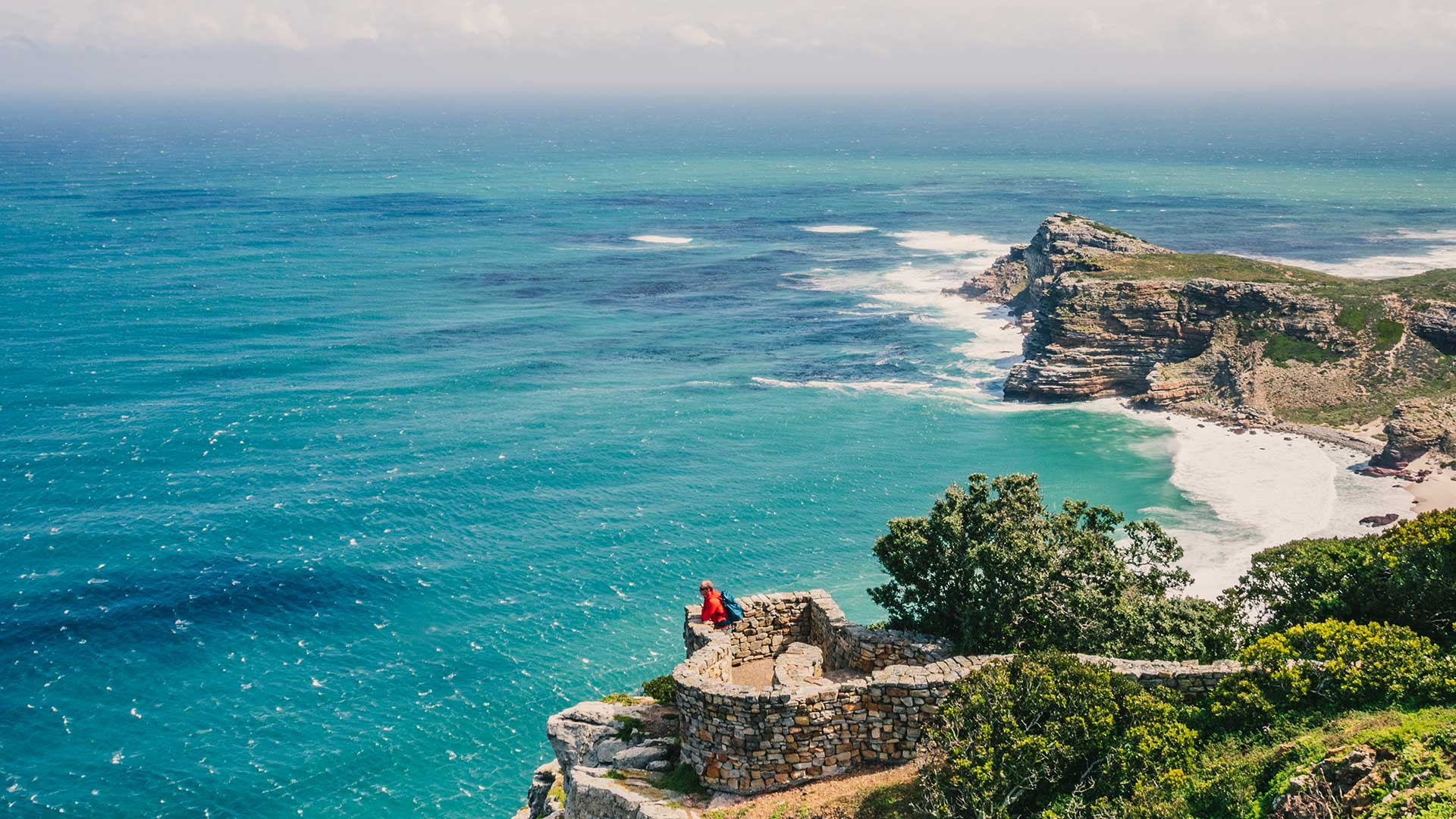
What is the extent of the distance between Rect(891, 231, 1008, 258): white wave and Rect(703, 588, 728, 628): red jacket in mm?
144529

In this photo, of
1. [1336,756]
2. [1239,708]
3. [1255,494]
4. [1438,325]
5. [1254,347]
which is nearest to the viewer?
[1336,756]

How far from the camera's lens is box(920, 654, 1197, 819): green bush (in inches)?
822

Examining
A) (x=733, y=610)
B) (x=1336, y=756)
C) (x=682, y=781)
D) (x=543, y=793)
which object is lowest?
(x=543, y=793)

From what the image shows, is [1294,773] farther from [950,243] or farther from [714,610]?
[950,243]

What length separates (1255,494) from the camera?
3073 inches

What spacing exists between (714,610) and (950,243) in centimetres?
16207

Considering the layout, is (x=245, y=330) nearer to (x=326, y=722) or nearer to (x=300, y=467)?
(x=300, y=467)

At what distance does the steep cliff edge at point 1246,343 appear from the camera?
309ft

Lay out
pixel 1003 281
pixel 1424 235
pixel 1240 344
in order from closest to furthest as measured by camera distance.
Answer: pixel 1240 344 → pixel 1003 281 → pixel 1424 235

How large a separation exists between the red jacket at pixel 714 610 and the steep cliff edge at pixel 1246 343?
77.9 meters

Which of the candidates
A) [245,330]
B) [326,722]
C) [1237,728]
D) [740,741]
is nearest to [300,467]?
[326,722]

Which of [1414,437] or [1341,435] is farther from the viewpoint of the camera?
[1341,435]

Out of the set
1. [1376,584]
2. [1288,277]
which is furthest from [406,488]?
[1288,277]

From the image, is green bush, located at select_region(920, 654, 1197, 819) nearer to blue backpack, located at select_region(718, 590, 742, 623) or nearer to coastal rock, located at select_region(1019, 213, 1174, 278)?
blue backpack, located at select_region(718, 590, 742, 623)
